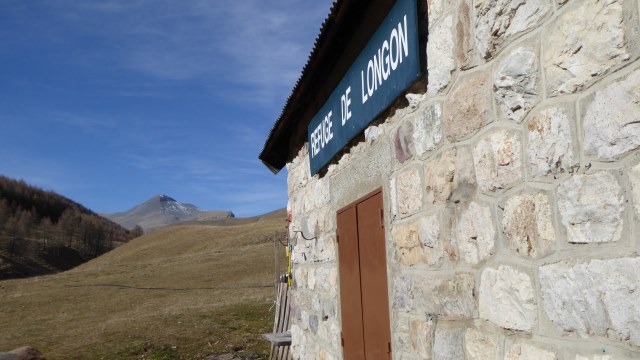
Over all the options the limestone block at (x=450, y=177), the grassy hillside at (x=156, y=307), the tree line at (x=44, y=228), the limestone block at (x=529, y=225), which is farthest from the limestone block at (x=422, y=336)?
the tree line at (x=44, y=228)

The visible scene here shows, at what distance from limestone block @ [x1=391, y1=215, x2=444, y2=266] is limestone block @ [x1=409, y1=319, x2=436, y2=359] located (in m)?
0.35

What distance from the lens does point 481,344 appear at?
253 centimetres

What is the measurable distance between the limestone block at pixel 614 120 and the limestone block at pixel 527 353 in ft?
2.55

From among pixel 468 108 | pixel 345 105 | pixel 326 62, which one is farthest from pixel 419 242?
pixel 326 62

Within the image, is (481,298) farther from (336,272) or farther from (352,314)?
(336,272)

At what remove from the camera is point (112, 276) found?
37.9m

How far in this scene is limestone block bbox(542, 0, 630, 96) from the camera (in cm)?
177

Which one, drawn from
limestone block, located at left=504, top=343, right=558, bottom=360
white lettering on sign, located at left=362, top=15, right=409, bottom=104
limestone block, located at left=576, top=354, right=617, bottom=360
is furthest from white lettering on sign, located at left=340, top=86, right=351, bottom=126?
limestone block, located at left=576, top=354, right=617, bottom=360

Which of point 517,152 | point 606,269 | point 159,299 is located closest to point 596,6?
point 517,152

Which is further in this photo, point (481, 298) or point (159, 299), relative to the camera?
point (159, 299)

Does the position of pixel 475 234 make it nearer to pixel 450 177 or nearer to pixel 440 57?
pixel 450 177

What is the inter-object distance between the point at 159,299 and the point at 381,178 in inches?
907

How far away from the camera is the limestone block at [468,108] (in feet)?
8.26

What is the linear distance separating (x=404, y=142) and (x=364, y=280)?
4.21 ft
